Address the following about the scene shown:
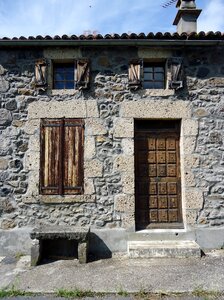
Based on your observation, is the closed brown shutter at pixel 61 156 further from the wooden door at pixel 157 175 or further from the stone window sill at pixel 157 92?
the stone window sill at pixel 157 92

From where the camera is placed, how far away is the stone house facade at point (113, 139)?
16.3ft

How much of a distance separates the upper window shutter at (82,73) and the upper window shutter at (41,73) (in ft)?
2.04

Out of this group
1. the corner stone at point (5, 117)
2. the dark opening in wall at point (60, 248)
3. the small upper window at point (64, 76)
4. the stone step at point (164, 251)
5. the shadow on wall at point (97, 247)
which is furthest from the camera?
the small upper window at point (64, 76)

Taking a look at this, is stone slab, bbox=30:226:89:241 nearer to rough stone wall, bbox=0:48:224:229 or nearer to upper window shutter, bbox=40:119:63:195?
rough stone wall, bbox=0:48:224:229

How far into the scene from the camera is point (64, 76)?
17.6 ft

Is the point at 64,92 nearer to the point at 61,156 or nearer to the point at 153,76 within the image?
the point at 61,156

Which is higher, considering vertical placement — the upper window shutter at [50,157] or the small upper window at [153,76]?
the small upper window at [153,76]

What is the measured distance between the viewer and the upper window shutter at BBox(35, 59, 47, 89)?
511cm

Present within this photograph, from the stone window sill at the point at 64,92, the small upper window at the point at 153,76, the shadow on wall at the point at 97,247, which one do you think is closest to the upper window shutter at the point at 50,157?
the stone window sill at the point at 64,92

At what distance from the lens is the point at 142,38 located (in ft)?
16.7

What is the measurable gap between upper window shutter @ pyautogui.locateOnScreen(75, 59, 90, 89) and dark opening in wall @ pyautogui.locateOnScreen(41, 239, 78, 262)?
2925 mm

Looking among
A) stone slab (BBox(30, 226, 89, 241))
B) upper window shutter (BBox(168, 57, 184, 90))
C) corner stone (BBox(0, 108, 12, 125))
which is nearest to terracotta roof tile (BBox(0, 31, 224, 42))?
upper window shutter (BBox(168, 57, 184, 90))

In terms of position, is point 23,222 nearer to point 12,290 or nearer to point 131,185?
point 12,290

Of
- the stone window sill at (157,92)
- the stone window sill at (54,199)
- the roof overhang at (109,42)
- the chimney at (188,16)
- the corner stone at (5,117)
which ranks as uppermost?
the chimney at (188,16)
